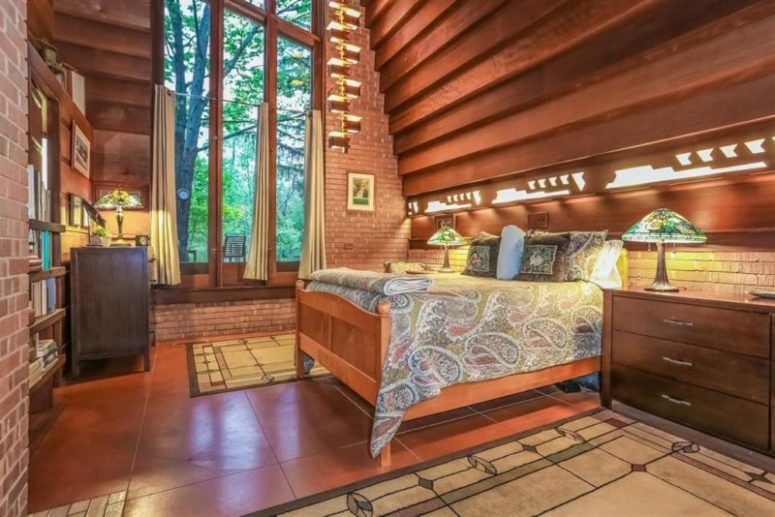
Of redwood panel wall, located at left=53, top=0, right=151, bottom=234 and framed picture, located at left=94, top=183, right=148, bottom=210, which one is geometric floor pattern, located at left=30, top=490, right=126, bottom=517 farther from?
redwood panel wall, located at left=53, top=0, right=151, bottom=234

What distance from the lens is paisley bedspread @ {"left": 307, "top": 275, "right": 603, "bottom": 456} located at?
2.08 m

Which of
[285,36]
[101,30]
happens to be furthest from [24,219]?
[285,36]

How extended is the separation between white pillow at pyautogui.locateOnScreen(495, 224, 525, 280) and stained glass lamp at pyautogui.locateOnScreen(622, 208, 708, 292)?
93cm

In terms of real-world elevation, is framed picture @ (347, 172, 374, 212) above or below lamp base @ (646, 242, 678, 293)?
above

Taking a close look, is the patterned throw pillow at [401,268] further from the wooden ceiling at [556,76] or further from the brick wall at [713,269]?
the brick wall at [713,269]

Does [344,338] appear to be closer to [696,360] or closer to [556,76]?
[696,360]

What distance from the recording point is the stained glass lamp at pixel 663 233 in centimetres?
254

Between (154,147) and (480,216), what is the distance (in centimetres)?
358

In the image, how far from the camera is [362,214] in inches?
222

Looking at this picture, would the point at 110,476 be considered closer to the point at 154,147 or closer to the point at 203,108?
the point at 154,147

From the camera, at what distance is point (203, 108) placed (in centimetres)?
475

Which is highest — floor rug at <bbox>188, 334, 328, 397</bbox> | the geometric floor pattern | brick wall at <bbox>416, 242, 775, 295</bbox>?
brick wall at <bbox>416, 242, 775, 295</bbox>

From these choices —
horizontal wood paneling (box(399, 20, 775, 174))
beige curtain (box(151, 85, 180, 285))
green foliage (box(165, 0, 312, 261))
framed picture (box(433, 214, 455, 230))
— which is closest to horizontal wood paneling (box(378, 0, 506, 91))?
horizontal wood paneling (box(399, 20, 775, 174))

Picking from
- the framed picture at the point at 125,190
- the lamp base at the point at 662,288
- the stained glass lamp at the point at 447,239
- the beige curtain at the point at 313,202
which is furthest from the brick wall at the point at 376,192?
the lamp base at the point at 662,288
